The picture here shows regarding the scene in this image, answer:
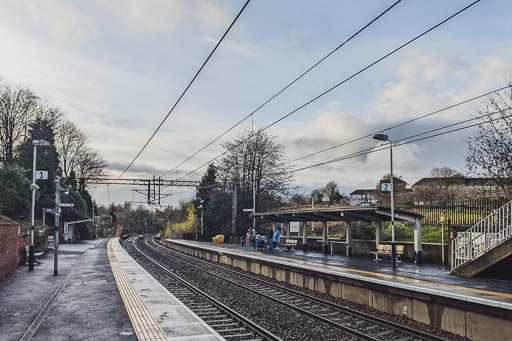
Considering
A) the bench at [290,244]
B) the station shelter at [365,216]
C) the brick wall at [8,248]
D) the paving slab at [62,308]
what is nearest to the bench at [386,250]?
the station shelter at [365,216]

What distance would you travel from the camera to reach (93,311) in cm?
1123

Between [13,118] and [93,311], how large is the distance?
3909 centimetres

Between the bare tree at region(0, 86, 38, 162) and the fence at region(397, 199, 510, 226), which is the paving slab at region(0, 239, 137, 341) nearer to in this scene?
the fence at region(397, 199, 510, 226)

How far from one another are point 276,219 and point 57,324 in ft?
70.9

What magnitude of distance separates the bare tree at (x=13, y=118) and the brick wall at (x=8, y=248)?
26.8m

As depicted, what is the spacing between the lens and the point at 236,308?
42.3 feet

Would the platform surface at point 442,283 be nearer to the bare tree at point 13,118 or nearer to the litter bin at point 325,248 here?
the litter bin at point 325,248

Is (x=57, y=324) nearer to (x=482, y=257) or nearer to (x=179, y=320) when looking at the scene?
(x=179, y=320)

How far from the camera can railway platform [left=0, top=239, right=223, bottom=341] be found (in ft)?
29.3

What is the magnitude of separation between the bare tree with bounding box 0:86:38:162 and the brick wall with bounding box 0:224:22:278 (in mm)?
26802

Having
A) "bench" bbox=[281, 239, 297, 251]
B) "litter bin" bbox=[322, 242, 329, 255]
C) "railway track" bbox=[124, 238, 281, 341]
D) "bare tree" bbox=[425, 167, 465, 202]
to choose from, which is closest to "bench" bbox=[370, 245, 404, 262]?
"litter bin" bbox=[322, 242, 329, 255]

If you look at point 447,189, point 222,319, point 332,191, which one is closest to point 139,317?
point 222,319

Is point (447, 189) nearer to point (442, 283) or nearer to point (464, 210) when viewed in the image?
point (464, 210)

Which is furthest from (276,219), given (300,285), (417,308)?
(417,308)
